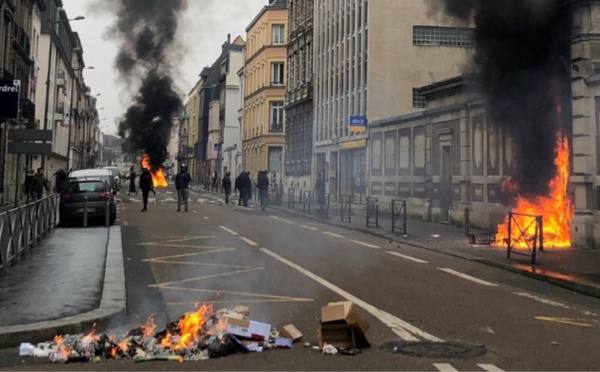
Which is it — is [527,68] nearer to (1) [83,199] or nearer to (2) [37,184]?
(1) [83,199]

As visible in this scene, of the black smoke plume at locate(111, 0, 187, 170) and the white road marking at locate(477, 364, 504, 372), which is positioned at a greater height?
the black smoke plume at locate(111, 0, 187, 170)

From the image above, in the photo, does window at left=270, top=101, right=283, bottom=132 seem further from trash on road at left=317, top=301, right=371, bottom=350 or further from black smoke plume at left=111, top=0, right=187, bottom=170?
trash on road at left=317, top=301, right=371, bottom=350

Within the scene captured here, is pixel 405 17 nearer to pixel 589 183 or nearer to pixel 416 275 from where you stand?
pixel 589 183

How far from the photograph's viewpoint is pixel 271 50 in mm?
38969

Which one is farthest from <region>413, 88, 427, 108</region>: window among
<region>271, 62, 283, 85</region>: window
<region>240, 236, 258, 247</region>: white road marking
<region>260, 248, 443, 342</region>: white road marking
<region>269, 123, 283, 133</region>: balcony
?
<region>260, 248, 443, 342</region>: white road marking

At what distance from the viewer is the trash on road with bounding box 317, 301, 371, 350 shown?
5.55 metres

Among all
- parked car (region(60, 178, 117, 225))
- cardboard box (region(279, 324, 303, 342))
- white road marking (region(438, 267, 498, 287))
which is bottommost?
cardboard box (region(279, 324, 303, 342))

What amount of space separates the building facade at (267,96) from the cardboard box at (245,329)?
106 ft

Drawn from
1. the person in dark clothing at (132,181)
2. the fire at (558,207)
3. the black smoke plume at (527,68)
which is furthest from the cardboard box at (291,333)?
the person in dark clothing at (132,181)

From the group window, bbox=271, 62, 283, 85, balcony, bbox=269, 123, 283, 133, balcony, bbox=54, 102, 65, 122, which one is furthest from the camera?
balcony, bbox=269, 123, 283, 133

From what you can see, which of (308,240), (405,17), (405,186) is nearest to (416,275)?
(308,240)

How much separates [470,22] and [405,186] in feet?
35.2

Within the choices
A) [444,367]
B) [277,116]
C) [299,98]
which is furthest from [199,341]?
[277,116]

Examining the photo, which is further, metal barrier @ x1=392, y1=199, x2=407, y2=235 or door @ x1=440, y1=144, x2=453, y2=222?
door @ x1=440, y1=144, x2=453, y2=222
